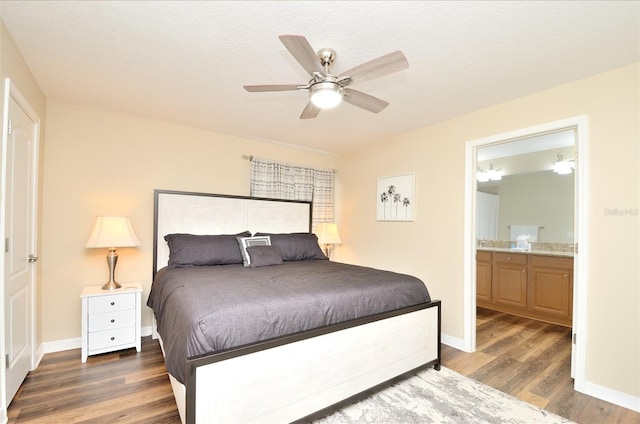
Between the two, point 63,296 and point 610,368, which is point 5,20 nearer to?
point 63,296

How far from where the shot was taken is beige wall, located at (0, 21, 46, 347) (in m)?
1.84

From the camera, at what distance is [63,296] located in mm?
3004

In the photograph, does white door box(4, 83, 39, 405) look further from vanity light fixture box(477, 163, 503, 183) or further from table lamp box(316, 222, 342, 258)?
vanity light fixture box(477, 163, 503, 183)

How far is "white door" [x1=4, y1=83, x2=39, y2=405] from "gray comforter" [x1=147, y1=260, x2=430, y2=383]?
2.96 ft

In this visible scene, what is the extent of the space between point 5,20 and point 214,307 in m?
2.10

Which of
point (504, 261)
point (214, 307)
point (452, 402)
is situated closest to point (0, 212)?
point (214, 307)

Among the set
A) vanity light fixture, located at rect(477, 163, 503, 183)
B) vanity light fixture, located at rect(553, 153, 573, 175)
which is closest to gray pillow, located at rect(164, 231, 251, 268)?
vanity light fixture, located at rect(477, 163, 503, 183)

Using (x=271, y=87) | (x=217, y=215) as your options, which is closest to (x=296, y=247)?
(x=217, y=215)

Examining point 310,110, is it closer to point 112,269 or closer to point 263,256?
point 263,256

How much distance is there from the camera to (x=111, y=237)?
2.87m

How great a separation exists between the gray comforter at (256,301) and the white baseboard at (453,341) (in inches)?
38.5

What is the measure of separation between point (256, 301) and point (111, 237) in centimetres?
194

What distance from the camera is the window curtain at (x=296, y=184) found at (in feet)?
13.9

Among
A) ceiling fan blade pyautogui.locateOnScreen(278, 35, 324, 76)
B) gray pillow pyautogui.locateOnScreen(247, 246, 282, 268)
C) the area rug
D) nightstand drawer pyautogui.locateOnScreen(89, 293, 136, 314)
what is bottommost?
the area rug
